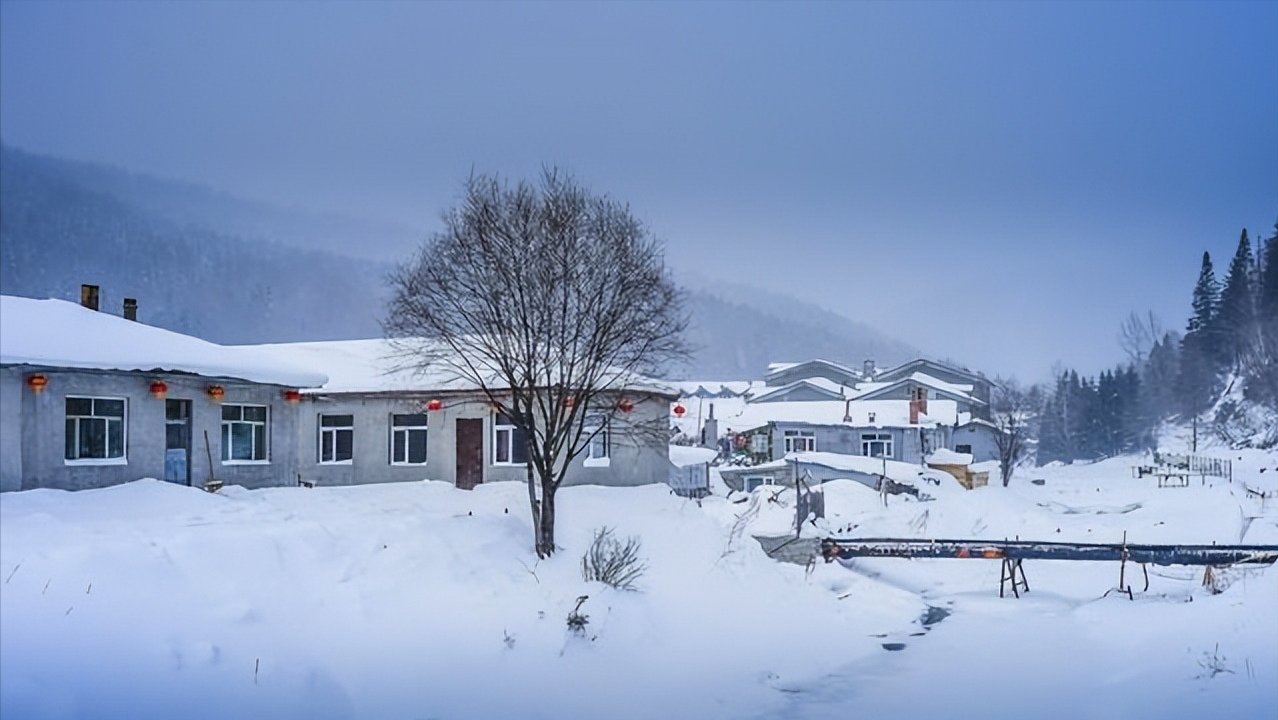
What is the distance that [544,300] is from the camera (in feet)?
32.1

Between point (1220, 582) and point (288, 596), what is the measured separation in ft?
32.2

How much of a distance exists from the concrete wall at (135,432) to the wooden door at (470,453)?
2.47 m


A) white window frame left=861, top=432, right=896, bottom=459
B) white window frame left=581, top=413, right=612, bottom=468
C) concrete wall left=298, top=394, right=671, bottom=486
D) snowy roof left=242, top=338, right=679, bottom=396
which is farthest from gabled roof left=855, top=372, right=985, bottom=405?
white window frame left=581, top=413, right=612, bottom=468

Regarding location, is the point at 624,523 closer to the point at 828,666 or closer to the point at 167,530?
the point at 828,666

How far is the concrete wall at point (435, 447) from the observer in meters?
13.6

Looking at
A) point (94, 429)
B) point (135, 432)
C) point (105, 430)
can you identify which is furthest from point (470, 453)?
point (94, 429)

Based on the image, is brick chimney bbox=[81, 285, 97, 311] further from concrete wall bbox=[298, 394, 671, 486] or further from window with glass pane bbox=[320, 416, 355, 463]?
window with glass pane bbox=[320, 416, 355, 463]

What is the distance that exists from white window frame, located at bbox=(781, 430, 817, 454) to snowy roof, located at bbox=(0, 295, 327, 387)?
39.6 feet

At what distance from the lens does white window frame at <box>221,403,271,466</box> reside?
35.7ft

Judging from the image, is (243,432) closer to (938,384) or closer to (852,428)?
(938,384)

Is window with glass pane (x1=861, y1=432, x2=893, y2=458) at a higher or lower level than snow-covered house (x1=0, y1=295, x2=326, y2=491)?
lower

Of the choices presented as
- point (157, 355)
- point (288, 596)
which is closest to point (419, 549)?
point (288, 596)

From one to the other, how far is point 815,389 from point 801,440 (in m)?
1.67

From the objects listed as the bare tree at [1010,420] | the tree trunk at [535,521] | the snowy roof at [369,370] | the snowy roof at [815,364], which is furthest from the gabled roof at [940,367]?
the tree trunk at [535,521]
